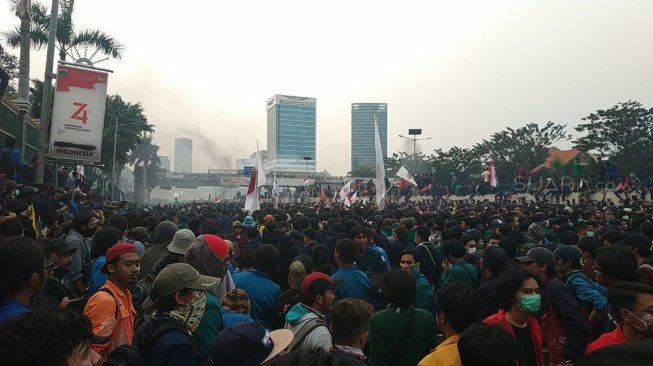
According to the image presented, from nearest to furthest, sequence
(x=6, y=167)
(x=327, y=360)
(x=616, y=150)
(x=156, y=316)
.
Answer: (x=327, y=360) < (x=156, y=316) < (x=6, y=167) < (x=616, y=150)

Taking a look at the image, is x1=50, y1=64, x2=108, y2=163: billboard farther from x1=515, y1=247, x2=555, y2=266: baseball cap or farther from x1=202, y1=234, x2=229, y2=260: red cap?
x1=515, y1=247, x2=555, y2=266: baseball cap

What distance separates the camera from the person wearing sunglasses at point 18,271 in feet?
10.0

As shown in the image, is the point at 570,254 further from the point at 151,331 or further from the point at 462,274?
the point at 151,331

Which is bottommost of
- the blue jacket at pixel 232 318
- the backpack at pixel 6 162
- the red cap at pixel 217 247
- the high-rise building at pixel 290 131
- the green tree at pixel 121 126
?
the blue jacket at pixel 232 318

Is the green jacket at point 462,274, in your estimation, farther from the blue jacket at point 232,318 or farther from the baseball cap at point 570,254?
the blue jacket at point 232,318

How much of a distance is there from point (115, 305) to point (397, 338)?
2146 millimetres

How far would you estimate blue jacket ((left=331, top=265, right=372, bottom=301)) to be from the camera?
5555mm

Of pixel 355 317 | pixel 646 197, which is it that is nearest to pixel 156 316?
pixel 355 317

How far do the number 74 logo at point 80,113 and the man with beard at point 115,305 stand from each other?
11.4 m

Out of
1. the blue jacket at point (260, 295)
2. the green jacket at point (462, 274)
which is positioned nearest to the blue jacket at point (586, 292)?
the green jacket at point (462, 274)

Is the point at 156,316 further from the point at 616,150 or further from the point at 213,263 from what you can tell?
the point at 616,150

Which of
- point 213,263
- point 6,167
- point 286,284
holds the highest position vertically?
point 6,167

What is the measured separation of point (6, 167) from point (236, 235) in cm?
660

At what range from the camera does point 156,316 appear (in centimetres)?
336
